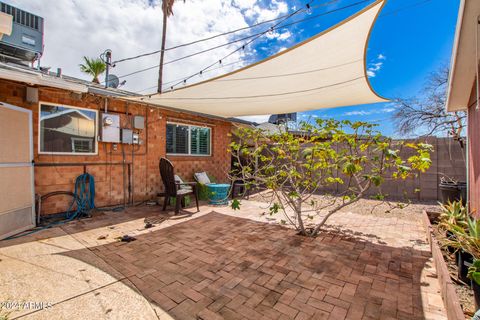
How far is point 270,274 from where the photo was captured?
121 inches

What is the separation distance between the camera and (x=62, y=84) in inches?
169

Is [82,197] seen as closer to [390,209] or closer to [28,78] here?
[28,78]

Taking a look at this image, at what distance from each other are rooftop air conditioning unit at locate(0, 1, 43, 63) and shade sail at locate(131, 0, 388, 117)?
532 centimetres

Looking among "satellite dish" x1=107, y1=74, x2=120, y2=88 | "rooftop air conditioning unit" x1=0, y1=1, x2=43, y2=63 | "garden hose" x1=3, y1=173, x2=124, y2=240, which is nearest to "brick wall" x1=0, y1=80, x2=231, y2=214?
"garden hose" x1=3, y1=173, x2=124, y2=240

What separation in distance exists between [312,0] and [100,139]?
6064 millimetres

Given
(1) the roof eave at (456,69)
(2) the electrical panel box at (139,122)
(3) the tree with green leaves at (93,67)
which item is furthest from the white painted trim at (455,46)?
(3) the tree with green leaves at (93,67)

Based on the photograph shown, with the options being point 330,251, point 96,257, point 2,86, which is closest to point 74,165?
point 2,86

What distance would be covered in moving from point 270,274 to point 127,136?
5.47 m

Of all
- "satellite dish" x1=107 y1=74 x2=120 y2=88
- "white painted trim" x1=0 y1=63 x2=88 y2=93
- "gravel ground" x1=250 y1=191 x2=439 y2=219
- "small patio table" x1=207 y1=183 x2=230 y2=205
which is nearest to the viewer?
"white painted trim" x1=0 y1=63 x2=88 y2=93

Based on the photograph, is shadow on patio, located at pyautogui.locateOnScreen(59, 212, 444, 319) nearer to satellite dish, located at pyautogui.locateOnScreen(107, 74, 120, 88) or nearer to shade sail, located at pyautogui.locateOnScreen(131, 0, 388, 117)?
shade sail, located at pyautogui.locateOnScreen(131, 0, 388, 117)

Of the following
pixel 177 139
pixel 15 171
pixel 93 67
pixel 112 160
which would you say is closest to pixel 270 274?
pixel 15 171

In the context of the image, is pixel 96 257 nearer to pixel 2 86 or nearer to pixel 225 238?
pixel 225 238

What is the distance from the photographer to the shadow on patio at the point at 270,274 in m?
2.39

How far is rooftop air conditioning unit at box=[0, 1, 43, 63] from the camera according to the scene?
292 inches
